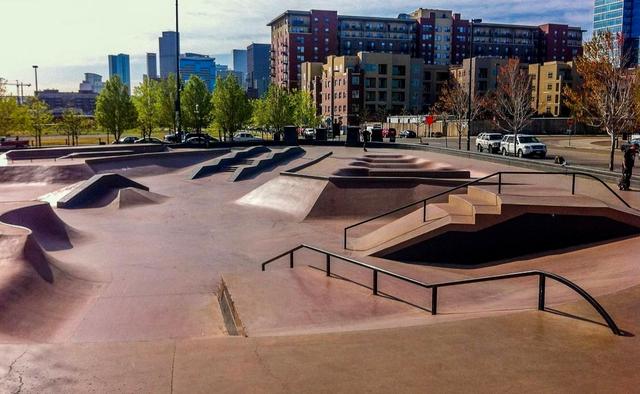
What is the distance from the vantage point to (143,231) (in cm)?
1741

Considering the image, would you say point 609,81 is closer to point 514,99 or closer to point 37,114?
point 514,99

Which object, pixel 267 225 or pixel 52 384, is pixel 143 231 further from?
pixel 52 384

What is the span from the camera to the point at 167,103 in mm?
57969

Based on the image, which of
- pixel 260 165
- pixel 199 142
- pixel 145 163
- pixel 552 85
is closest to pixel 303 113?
pixel 199 142

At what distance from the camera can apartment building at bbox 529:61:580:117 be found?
10031 centimetres

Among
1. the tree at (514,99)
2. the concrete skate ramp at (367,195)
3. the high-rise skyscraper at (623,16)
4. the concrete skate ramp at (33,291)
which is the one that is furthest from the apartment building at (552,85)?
the concrete skate ramp at (33,291)

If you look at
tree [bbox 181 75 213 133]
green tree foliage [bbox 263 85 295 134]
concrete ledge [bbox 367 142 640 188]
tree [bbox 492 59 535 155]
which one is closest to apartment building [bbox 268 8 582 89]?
tree [bbox 492 59 535 155]

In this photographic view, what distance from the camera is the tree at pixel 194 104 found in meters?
56.4

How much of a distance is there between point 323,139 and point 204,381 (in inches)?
1912

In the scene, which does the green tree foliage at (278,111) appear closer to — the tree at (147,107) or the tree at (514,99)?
the tree at (147,107)

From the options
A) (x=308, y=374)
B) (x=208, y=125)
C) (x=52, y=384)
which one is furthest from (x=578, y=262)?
(x=208, y=125)

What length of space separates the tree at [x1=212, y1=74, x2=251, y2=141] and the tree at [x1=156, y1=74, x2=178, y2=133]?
4.90 metres

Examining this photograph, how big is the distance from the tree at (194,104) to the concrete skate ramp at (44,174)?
29.0 m

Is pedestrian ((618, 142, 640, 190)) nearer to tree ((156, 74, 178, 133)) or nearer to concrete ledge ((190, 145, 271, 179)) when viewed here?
concrete ledge ((190, 145, 271, 179))
